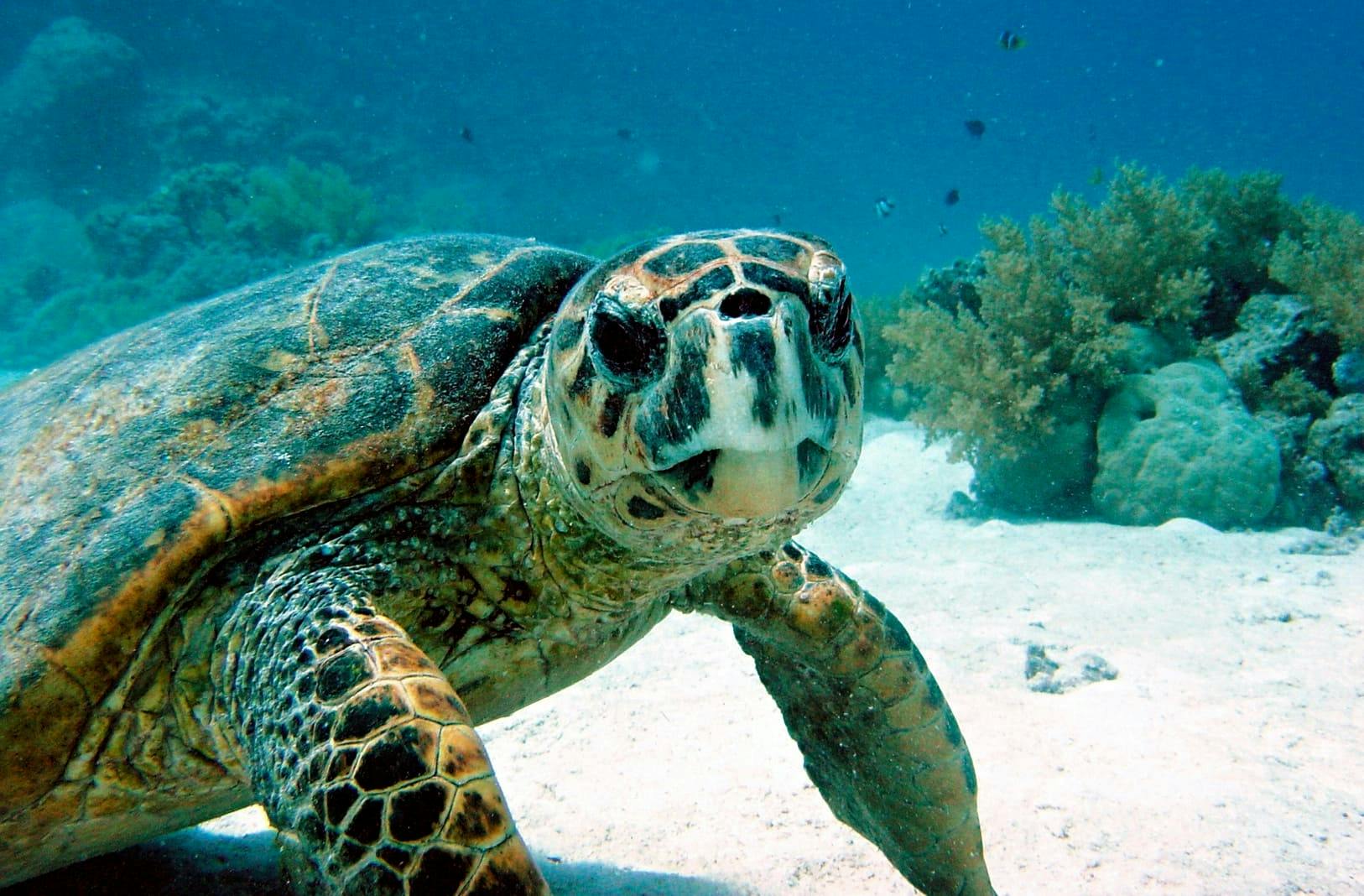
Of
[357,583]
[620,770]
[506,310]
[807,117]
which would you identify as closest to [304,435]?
[357,583]

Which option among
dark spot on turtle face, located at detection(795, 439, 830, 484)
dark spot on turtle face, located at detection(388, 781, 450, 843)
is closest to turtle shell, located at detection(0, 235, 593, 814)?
dark spot on turtle face, located at detection(388, 781, 450, 843)

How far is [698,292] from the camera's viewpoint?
1312 millimetres

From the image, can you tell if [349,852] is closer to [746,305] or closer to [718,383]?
[718,383]

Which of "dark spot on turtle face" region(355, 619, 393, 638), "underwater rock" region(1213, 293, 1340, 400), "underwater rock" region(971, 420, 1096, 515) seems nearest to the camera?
"dark spot on turtle face" region(355, 619, 393, 638)

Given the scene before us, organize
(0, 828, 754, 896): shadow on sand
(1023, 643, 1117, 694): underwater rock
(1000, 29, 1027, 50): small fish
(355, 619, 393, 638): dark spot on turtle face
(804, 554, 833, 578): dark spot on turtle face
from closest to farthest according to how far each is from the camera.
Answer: (355, 619, 393, 638): dark spot on turtle face
(0, 828, 754, 896): shadow on sand
(804, 554, 833, 578): dark spot on turtle face
(1023, 643, 1117, 694): underwater rock
(1000, 29, 1027, 50): small fish

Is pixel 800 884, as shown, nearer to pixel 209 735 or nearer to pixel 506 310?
pixel 209 735

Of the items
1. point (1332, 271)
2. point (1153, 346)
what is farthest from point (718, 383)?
point (1332, 271)

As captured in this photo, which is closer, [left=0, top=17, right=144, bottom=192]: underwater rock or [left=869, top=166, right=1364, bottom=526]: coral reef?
[left=869, top=166, right=1364, bottom=526]: coral reef

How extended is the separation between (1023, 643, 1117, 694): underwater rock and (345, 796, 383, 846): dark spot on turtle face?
10.4ft

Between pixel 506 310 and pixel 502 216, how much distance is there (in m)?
37.9

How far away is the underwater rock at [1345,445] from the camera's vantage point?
5648mm

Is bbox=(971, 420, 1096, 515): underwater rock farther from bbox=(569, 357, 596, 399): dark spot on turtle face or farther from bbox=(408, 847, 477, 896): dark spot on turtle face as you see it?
bbox=(408, 847, 477, 896): dark spot on turtle face

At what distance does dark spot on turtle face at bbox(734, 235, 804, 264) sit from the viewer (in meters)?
1.39

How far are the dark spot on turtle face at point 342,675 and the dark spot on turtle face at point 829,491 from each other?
0.98 m
